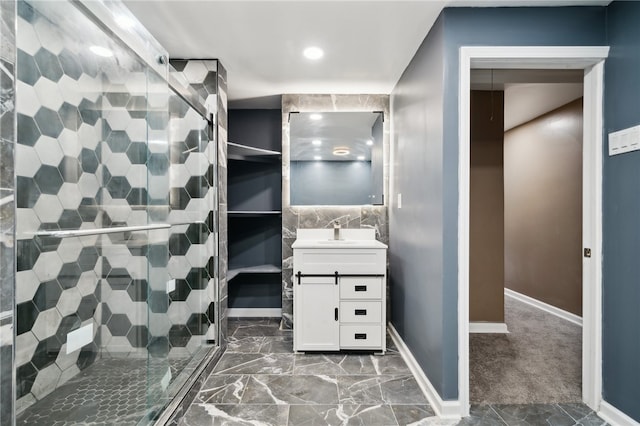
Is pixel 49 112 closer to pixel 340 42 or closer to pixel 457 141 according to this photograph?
pixel 340 42

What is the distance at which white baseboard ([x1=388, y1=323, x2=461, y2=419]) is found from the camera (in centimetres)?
171

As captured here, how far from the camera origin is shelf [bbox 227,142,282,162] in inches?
118

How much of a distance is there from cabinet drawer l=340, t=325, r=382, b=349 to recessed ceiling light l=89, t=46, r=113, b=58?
2.23m

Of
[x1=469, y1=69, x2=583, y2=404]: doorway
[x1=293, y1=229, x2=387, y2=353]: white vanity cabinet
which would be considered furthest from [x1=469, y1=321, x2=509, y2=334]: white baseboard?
[x1=293, y1=229, x2=387, y2=353]: white vanity cabinet

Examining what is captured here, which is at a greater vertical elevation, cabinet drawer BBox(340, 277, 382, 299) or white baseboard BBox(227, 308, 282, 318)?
cabinet drawer BBox(340, 277, 382, 299)

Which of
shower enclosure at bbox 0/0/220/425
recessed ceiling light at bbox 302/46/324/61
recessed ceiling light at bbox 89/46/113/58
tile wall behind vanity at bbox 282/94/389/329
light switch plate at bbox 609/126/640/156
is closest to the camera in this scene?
shower enclosure at bbox 0/0/220/425

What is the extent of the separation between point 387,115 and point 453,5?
141 centimetres

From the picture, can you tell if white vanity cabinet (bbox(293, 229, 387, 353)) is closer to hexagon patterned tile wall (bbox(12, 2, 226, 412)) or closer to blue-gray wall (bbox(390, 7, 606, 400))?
blue-gray wall (bbox(390, 7, 606, 400))

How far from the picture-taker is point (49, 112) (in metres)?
1.31

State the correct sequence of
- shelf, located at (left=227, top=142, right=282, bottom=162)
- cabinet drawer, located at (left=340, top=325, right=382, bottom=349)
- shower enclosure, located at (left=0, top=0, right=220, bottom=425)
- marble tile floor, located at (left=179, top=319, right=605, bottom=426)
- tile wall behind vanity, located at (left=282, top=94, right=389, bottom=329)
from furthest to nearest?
tile wall behind vanity, located at (left=282, top=94, right=389, bottom=329)
shelf, located at (left=227, top=142, right=282, bottom=162)
cabinet drawer, located at (left=340, top=325, right=382, bottom=349)
marble tile floor, located at (left=179, top=319, right=605, bottom=426)
shower enclosure, located at (left=0, top=0, right=220, bottom=425)

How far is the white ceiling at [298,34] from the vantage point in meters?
1.75

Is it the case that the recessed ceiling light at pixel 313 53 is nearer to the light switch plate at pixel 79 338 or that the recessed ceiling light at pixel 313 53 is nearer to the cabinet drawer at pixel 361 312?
the cabinet drawer at pixel 361 312

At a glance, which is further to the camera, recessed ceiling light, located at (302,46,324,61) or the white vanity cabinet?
the white vanity cabinet

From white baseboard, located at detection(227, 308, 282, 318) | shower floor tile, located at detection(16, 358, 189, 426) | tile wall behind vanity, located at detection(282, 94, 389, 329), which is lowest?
white baseboard, located at detection(227, 308, 282, 318)
